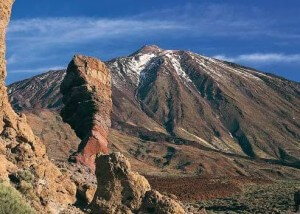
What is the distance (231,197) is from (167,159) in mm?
90909

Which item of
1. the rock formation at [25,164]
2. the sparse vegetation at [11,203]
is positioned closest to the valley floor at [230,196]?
the rock formation at [25,164]

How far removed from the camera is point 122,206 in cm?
2062

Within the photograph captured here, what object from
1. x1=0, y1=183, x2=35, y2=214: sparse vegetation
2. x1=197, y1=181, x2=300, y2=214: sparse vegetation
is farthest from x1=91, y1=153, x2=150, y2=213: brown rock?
x1=197, y1=181, x2=300, y2=214: sparse vegetation

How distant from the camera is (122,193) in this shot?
21062 millimetres

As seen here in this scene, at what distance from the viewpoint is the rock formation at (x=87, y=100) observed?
4853cm

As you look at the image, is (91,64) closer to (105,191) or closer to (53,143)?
(105,191)

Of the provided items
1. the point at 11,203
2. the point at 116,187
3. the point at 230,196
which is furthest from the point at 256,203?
the point at 11,203

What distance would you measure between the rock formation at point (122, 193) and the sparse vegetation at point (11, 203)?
421 centimetres

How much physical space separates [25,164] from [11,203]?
618 cm

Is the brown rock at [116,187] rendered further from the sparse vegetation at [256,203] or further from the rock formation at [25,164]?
the sparse vegetation at [256,203]

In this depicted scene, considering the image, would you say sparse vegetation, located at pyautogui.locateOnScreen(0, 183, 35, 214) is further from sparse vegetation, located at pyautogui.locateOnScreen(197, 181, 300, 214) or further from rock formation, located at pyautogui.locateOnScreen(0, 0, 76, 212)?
sparse vegetation, located at pyautogui.locateOnScreen(197, 181, 300, 214)

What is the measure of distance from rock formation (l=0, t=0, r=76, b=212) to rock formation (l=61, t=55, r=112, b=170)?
67.1 feet

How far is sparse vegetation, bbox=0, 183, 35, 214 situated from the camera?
1593 centimetres

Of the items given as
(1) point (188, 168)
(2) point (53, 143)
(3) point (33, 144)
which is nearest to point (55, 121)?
(2) point (53, 143)
